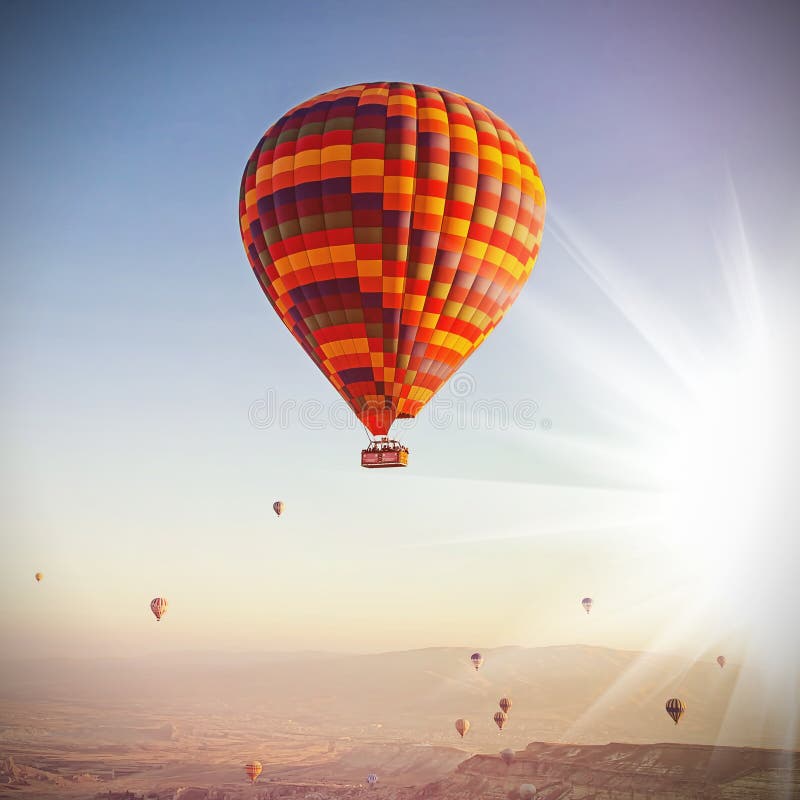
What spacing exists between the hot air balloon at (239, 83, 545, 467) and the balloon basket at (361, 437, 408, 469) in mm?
43

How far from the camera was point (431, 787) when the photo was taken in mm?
169750

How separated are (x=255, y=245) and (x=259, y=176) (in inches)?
94.6

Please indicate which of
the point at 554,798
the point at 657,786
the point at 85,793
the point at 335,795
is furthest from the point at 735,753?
the point at 85,793

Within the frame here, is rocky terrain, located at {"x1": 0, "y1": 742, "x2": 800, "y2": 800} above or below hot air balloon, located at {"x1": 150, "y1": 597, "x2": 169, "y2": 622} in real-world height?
below

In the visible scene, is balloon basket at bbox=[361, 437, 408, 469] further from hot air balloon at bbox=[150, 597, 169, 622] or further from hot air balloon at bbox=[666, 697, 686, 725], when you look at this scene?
hot air balloon at bbox=[666, 697, 686, 725]

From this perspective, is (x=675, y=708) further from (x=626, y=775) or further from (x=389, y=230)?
(x=626, y=775)

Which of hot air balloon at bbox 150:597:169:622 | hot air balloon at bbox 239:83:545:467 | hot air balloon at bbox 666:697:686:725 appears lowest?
hot air balloon at bbox 666:697:686:725

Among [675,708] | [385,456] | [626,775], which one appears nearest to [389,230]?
[385,456]

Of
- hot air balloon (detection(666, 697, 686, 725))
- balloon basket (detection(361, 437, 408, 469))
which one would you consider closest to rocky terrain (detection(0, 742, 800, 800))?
hot air balloon (detection(666, 697, 686, 725))

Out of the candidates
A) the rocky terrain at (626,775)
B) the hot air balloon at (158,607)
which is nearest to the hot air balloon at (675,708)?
the hot air balloon at (158,607)

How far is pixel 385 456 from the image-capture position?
28734mm

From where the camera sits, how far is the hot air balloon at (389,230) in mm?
29156

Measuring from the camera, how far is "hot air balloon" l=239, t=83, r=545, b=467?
29156 millimetres

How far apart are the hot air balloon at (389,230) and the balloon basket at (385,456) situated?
0.04 meters
